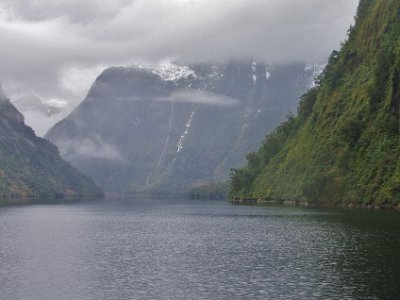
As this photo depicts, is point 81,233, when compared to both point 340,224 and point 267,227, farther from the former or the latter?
point 340,224

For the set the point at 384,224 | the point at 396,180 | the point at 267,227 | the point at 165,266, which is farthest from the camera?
the point at 396,180

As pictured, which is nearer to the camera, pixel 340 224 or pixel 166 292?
pixel 166 292

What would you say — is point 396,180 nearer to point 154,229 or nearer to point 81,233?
point 154,229

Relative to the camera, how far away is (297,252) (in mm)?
87375

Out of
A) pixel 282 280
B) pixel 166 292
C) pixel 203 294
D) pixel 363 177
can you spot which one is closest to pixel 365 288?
pixel 282 280

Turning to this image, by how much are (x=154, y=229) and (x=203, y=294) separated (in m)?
77.1

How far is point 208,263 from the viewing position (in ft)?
259

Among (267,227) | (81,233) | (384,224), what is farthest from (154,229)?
(384,224)

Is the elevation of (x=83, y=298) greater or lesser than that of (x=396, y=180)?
lesser

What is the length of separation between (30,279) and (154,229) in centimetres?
6768

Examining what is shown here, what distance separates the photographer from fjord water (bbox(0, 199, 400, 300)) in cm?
6056

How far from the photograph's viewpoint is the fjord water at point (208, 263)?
2384 inches

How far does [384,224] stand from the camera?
119625 millimetres

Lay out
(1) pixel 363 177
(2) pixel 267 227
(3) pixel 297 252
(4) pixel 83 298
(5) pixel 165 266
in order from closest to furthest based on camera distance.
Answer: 1. (4) pixel 83 298
2. (5) pixel 165 266
3. (3) pixel 297 252
4. (2) pixel 267 227
5. (1) pixel 363 177
